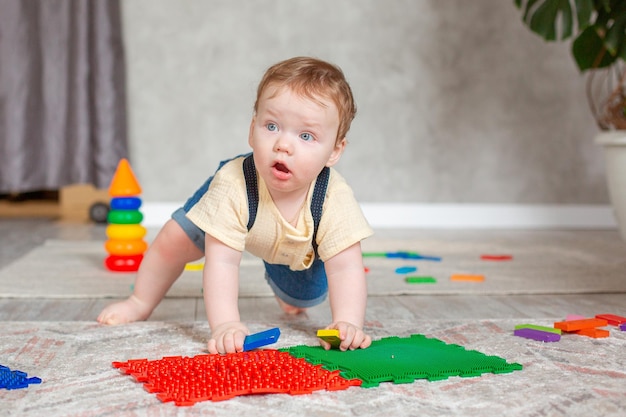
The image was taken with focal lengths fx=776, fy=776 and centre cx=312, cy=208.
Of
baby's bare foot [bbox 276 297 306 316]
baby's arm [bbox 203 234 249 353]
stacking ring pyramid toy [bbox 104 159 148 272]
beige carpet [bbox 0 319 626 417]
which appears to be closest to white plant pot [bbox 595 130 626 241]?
beige carpet [bbox 0 319 626 417]

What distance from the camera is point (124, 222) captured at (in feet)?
→ 6.45

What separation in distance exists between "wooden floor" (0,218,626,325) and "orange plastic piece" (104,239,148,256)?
0.36 meters

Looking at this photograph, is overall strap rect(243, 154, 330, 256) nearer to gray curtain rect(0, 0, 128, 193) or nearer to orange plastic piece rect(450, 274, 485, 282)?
orange plastic piece rect(450, 274, 485, 282)

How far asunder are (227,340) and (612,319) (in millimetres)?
677

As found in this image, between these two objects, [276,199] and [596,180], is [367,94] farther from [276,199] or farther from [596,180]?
[276,199]

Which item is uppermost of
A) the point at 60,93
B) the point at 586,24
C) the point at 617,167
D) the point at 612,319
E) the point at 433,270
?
the point at 586,24

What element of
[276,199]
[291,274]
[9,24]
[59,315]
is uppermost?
[9,24]

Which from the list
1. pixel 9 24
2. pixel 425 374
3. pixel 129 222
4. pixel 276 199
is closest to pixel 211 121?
pixel 9 24

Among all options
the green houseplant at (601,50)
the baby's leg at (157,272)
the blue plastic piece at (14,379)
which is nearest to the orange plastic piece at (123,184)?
the baby's leg at (157,272)

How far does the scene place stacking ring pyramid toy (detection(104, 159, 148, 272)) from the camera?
6.42 ft

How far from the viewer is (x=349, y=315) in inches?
46.9

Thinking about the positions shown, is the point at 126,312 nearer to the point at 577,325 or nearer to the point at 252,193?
the point at 252,193

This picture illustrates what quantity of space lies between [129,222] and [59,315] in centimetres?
54

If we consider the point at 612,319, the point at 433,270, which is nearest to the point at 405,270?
the point at 433,270
